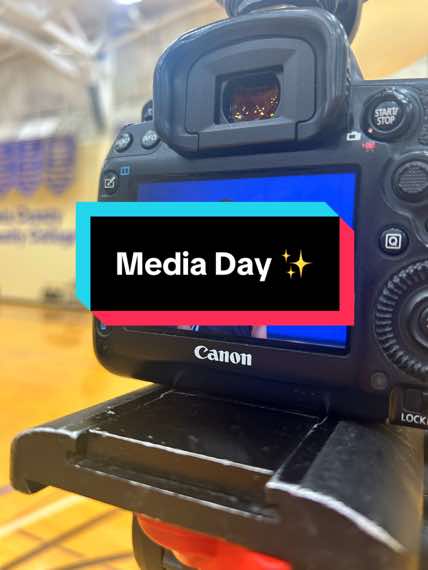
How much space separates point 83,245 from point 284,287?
17 cm

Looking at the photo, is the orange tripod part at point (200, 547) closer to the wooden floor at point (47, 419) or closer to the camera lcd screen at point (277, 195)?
the camera lcd screen at point (277, 195)

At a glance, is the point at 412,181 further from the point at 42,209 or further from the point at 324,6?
the point at 42,209

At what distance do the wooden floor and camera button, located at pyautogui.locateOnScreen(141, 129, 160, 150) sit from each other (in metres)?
0.73

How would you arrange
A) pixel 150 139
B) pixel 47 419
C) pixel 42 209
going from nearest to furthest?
1. pixel 150 139
2. pixel 47 419
3. pixel 42 209

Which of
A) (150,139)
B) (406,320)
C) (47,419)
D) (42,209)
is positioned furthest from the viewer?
(42,209)

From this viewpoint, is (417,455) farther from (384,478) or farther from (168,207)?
(168,207)

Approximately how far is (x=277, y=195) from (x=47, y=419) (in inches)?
52.9

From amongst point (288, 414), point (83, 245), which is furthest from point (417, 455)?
point (83, 245)

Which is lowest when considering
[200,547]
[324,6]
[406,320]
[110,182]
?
[200,547]

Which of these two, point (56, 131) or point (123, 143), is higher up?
point (56, 131)

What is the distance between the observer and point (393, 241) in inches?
14.2

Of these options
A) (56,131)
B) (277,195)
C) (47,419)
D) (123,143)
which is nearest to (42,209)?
(56,131)

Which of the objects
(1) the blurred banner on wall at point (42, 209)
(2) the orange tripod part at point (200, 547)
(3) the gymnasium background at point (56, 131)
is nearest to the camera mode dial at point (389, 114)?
(2) the orange tripod part at point (200, 547)

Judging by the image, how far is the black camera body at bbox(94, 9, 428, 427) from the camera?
36 cm
